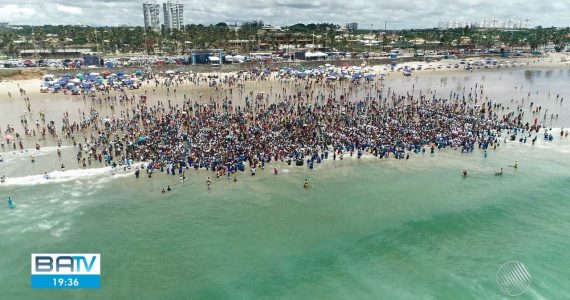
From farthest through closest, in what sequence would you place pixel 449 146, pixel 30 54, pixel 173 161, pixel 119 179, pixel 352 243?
1. pixel 30 54
2. pixel 449 146
3. pixel 173 161
4. pixel 119 179
5. pixel 352 243

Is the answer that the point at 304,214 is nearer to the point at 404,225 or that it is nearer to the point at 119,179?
the point at 404,225

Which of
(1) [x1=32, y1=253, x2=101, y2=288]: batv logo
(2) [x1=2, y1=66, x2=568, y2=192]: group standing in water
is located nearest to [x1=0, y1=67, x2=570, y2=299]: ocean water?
(1) [x1=32, y1=253, x2=101, y2=288]: batv logo

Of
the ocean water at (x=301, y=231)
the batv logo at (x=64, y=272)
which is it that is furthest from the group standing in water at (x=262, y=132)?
the batv logo at (x=64, y=272)

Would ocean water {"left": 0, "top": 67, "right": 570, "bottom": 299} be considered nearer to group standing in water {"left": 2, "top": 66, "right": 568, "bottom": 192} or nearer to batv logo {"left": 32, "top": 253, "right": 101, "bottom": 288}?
batv logo {"left": 32, "top": 253, "right": 101, "bottom": 288}

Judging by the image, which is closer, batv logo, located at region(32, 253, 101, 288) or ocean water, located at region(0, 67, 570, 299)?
batv logo, located at region(32, 253, 101, 288)

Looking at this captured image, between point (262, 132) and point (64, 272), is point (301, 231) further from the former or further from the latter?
point (262, 132)

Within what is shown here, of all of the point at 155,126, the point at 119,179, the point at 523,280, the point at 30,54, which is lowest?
the point at 523,280

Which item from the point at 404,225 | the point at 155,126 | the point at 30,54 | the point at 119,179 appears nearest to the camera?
the point at 404,225

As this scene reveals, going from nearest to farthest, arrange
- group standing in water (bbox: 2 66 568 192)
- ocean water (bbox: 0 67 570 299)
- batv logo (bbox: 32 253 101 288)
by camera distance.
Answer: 1. batv logo (bbox: 32 253 101 288)
2. ocean water (bbox: 0 67 570 299)
3. group standing in water (bbox: 2 66 568 192)

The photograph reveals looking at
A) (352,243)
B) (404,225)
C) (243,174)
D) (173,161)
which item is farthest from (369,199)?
(173,161)
